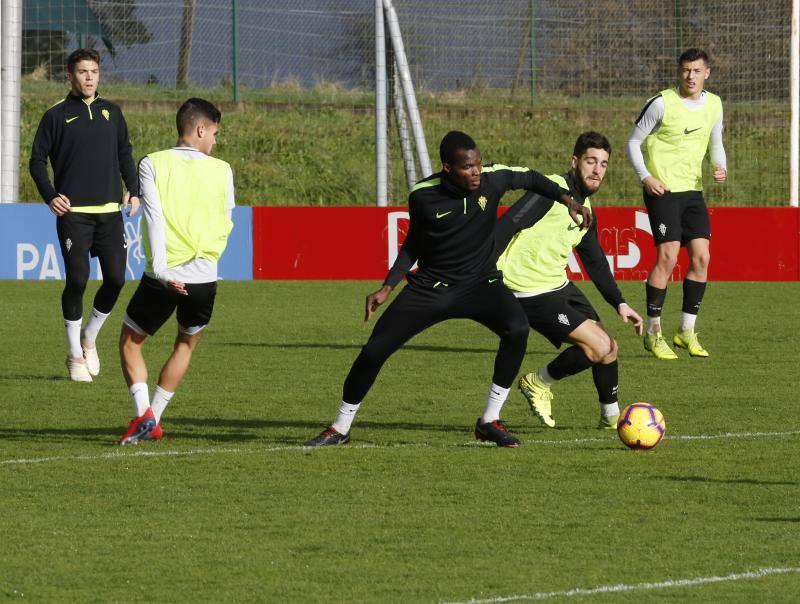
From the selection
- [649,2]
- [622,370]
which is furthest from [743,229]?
[622,370]

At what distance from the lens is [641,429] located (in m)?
8.05

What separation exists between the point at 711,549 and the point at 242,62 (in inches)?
799

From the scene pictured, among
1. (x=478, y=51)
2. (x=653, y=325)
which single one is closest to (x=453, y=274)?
(x=653, y=325)

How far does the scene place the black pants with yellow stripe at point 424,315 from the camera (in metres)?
8.08

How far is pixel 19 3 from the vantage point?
1984 centimetres

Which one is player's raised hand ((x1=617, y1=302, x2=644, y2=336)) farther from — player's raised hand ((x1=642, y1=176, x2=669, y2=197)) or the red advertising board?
the red advertising board

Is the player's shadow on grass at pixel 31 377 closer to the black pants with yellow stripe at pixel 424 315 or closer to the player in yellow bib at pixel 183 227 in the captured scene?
the player in yellow bib at pixel 183 227

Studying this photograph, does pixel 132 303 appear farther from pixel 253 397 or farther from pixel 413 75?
pixel 413 75

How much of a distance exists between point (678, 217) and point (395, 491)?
642cm

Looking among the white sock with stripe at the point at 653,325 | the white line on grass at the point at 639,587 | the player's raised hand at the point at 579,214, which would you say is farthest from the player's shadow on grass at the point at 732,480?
the white sock with stripe at the point at 653,325

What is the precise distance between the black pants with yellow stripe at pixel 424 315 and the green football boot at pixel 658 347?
4447 millimetres

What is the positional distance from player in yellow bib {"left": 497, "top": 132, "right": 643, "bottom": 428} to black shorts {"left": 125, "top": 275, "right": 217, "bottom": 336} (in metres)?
1.69

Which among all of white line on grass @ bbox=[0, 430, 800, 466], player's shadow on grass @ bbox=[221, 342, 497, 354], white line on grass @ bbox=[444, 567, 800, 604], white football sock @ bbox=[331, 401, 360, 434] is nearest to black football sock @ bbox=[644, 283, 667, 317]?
player's shadow on grass @ bbox=[221, 342, 497, 354]

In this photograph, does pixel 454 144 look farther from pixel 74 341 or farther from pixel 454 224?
pixel 74 341
